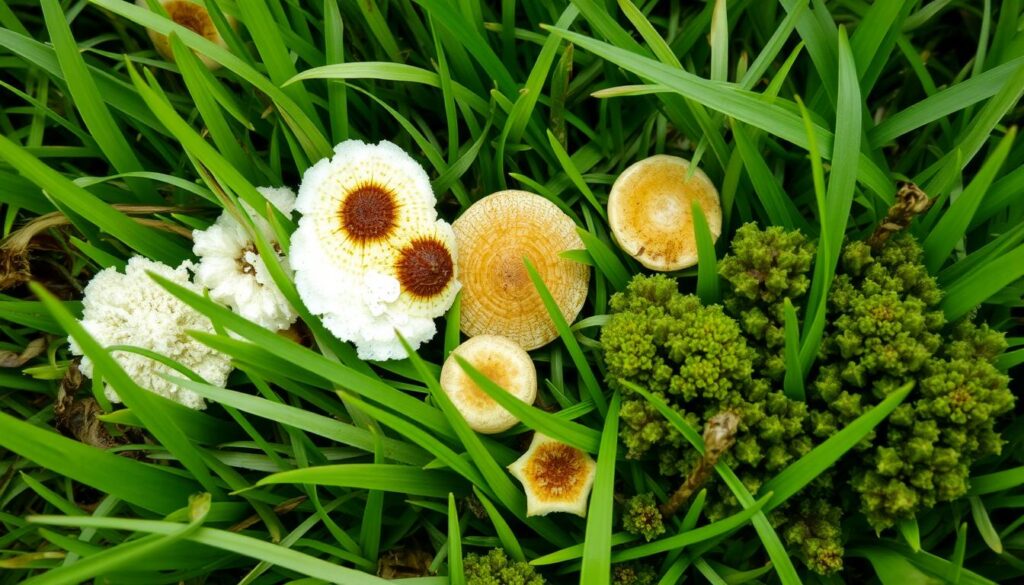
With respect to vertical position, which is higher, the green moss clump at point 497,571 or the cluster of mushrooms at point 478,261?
the cluster of mushrooms at point 478,261

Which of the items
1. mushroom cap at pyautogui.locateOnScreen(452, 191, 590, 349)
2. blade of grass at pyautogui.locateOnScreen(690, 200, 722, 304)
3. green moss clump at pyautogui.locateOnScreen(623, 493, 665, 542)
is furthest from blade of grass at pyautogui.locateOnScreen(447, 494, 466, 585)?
blade of grass at pyautogui.locateOnScreen(690, 200, 722, 304)

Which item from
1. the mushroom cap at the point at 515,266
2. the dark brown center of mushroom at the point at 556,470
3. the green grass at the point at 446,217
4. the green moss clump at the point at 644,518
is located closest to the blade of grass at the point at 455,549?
the green grass at the point at 446,217

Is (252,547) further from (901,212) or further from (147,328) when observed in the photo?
(901,212)

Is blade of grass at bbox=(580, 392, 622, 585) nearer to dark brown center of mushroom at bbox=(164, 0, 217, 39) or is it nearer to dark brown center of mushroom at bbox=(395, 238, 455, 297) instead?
dark brown center of mushroom at bbox=(395, 238, 455, 297)

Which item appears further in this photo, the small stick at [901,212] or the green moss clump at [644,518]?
the green moss clump at [644,518]

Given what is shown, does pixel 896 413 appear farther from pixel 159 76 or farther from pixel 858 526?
pixel 159 76

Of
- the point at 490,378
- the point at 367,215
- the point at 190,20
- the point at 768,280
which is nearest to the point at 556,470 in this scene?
the point at 490,378

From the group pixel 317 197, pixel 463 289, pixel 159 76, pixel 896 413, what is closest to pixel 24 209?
pixel 159 76

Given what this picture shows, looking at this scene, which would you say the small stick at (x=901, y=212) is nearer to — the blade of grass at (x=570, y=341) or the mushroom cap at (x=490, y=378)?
the blade of grass at (x=570, y=341)

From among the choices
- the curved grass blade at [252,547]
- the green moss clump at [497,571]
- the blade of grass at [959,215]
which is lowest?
the curved grass blade at [252,547]

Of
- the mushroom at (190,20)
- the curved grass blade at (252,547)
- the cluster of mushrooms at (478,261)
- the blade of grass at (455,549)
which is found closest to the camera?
the curved grass blade at (252,547)
